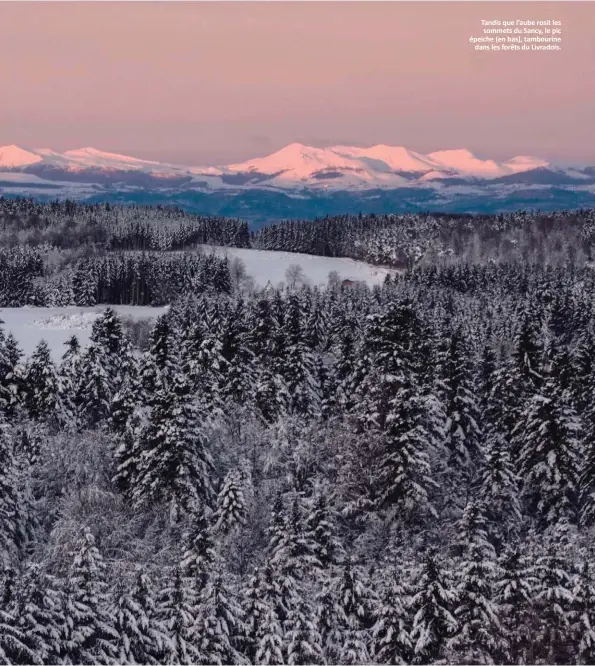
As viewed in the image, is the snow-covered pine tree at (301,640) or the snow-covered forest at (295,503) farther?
the snow-covered pine tree at (301,640)

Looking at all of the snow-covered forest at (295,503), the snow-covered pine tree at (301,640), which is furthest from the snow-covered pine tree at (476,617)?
the snow-covered pine tree at (301,640)

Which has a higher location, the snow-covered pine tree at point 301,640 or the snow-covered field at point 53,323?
the snow-covered pine tree at point 301,640

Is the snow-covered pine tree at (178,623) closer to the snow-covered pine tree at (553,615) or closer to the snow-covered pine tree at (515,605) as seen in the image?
the snow-covered pine tree at (515,605)

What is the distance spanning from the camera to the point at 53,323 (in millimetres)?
118750

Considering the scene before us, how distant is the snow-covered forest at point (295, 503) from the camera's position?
2405cm

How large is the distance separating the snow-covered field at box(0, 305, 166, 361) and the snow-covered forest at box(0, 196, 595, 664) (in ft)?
138

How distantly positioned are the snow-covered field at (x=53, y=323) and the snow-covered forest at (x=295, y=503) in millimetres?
41961

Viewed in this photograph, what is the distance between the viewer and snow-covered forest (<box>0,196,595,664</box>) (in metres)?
24.0

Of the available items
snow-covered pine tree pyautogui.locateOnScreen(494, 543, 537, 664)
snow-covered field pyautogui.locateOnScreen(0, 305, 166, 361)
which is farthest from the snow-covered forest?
snow-covered field pyautogui.locateOnScreen(0, 305, 166, 361)

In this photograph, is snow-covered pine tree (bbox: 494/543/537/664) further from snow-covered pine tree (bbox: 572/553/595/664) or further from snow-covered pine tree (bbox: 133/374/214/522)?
snow-covered pine tree (bbox: 133/374/214/522)

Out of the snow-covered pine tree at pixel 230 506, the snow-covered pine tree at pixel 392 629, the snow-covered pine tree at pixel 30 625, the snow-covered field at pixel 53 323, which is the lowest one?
the snow-covered field at pixel 53 323

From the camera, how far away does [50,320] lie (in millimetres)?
120812

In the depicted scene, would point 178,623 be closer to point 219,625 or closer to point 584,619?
point 219,625

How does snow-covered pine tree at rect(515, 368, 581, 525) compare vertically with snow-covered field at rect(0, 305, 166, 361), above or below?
above
